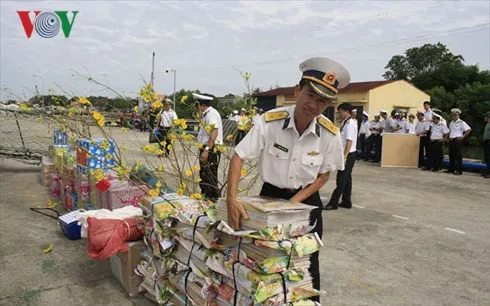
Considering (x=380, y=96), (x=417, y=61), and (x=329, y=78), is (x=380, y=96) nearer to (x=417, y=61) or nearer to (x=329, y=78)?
(x=329, y=78)

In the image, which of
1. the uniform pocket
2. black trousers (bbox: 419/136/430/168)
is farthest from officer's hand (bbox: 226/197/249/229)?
black trousers (bbox: 419/136/430/168)

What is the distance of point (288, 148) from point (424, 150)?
34.0ft

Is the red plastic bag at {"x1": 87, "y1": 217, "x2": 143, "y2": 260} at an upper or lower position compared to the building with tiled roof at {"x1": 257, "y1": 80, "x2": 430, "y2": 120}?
lower

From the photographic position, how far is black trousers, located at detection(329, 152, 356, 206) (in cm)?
562

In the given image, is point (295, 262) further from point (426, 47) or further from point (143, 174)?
point (426, 47)

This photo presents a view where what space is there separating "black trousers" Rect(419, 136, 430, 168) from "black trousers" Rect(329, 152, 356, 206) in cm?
597

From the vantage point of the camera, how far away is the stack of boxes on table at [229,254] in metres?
1.79

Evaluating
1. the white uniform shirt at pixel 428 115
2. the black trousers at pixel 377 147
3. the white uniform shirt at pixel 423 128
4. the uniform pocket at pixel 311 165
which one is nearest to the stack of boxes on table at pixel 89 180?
the uniform pocket at pixel 311 165

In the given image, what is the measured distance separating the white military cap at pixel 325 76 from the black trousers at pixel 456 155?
9056 millimetres

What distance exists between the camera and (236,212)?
192 centimetres

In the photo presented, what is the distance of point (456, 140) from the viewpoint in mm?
9781

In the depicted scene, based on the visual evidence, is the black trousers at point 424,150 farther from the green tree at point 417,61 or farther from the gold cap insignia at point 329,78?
the green tree at point 417,61

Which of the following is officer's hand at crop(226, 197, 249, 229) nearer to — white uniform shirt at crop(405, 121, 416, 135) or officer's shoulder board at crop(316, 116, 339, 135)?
officer's shoulder board at crop(316, 116, 339, 135)

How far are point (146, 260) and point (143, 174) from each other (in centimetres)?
128
